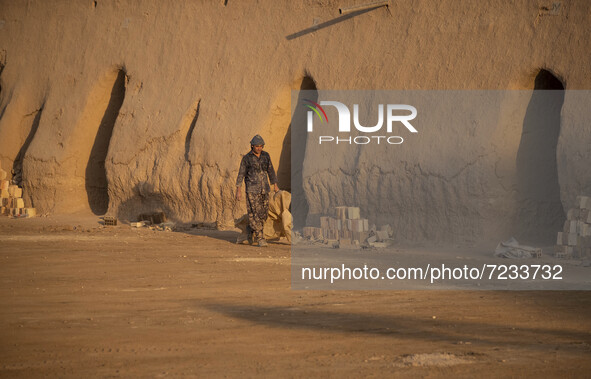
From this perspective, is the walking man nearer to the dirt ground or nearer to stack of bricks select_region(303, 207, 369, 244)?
stack of bricks select_region(303, 207, 369, 244)

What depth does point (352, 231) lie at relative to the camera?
1142cm

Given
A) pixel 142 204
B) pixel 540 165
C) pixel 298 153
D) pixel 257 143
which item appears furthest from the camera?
pixel 142 204

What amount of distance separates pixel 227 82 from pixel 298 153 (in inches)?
78.4

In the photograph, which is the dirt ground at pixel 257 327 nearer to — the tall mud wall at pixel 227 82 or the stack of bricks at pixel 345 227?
the stack of bricks at pixel 345 227

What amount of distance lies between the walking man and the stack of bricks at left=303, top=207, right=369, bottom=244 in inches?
44.0

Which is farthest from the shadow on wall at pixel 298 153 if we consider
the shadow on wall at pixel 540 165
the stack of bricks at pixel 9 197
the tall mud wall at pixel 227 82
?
the stack of bricks at pixel 9 197

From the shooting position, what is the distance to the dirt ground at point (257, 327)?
4.42m

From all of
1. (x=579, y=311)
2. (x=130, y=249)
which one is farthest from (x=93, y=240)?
(x=579, y=311)

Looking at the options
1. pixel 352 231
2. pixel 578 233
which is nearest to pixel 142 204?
pixel 352 231

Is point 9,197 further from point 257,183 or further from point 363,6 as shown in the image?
point 363,6

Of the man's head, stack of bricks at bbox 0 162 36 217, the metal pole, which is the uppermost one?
the metal pole

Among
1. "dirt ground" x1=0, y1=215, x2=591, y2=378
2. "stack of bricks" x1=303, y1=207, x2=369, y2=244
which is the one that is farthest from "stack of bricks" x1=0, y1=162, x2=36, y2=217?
"dirt ground" x1=0, y1=215, x2=591, y2=378

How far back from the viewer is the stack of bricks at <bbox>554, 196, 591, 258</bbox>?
9.38 metres

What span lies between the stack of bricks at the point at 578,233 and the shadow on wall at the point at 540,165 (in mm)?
1052
